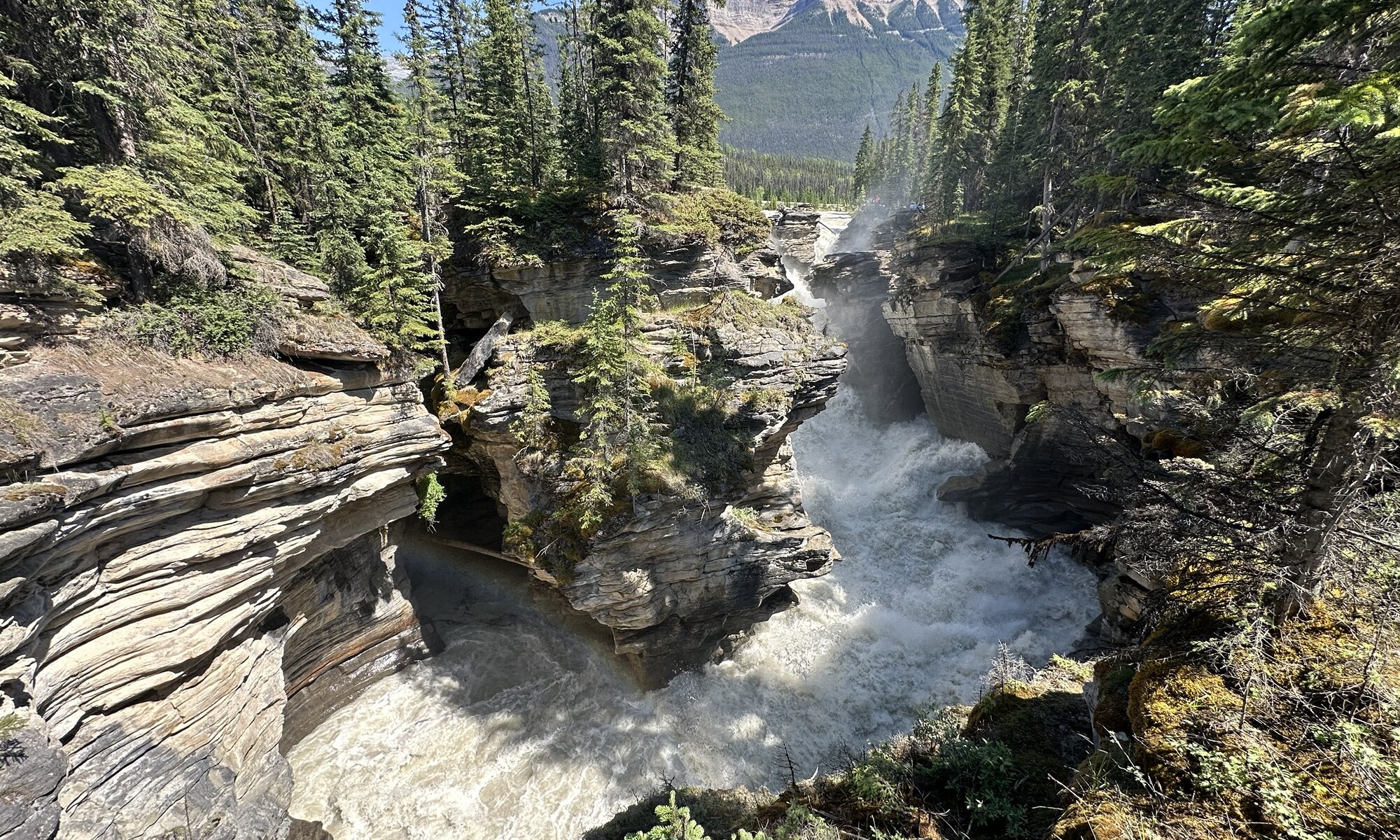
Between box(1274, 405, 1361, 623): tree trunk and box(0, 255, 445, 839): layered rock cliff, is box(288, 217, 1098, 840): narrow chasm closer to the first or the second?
box(0, 255, 445, 839): layered rock cliff

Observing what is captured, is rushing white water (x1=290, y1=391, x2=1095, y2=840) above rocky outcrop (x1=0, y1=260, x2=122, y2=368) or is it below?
below

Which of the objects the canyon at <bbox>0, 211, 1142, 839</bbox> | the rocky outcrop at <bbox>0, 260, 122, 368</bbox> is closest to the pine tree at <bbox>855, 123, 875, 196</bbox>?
the canyon at <bbox>0, 211, 1142, 839</bbox>

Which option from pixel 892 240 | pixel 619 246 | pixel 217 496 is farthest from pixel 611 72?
pixel 892 240

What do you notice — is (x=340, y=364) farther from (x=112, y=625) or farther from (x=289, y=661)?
(x=289, y=661)

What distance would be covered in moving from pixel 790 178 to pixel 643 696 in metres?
120

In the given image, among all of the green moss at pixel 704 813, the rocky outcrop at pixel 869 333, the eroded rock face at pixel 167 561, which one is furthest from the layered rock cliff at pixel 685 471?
the rocky outcrop at pixel 869 333

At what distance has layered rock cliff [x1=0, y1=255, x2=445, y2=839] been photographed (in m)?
7.35

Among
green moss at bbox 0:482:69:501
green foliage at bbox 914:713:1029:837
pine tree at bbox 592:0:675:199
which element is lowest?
green foliage at bbox 914:713:1029:837

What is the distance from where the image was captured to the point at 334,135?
16.8 m

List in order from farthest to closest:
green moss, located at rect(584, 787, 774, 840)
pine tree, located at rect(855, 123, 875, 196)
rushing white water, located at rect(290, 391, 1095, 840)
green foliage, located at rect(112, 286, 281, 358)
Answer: pine tree, located at rect(855, 123, 875, 196) < rushing white water, located at rect(290, 391, 1095, 840) < green moss, located at rect(584, 787, 774, 840) < green foliage, located at rect(112, 286, 281, 358)

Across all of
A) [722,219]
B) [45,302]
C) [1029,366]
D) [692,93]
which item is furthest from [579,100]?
[1029,366]

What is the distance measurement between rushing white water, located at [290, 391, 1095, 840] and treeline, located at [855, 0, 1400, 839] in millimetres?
11014

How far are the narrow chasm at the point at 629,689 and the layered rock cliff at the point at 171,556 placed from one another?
3.24 meters

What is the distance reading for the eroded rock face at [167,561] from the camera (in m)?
7.50
